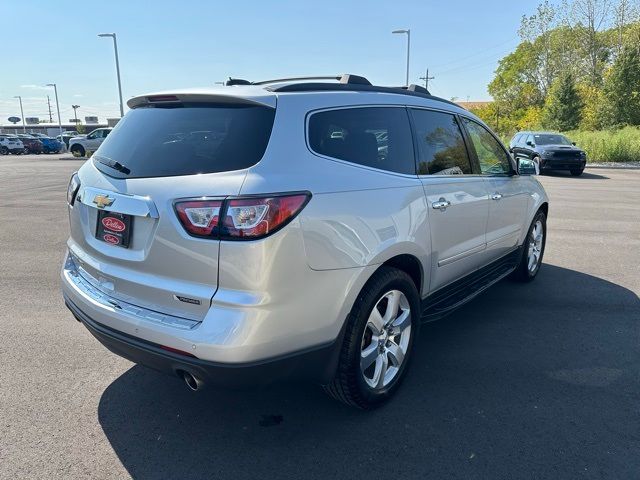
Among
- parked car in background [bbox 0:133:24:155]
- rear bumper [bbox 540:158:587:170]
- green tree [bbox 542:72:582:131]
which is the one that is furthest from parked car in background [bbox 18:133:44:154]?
green tree [bbox 542:72:582:131]

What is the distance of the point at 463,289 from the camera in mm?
3988

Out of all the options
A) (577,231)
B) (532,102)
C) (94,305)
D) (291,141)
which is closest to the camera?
(291,141)

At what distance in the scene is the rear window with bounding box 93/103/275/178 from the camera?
2.44 metres

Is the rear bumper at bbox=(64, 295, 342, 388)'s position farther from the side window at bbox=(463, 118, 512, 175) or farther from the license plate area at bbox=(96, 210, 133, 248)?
the side window at bbox=(463, 118, 512, 175)

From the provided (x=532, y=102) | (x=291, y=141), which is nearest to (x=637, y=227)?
(x=291, y=141)

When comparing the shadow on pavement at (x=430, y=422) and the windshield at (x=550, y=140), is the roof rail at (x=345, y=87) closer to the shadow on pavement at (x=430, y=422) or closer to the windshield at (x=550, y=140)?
the shadow on pavement at (x=430, y=422)

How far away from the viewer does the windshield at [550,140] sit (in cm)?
1941

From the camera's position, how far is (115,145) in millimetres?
3045

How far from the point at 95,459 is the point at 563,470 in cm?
237

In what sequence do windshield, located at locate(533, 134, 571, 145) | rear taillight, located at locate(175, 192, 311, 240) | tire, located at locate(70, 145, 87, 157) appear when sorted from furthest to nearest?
tire, located at locate(70, 145, 87, 157)
windshield, located at locate(533, 134, 571, 145)
rear taillight, located at locate(175, 192, 311, 240)

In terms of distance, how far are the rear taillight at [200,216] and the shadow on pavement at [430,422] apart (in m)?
1.21

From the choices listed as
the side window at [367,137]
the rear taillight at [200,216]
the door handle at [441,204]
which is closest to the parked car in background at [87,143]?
the side window at [367,137]

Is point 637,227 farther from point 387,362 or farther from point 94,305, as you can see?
point 94,305

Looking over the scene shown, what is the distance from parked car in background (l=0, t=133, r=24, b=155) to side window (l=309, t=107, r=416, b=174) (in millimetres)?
49873
